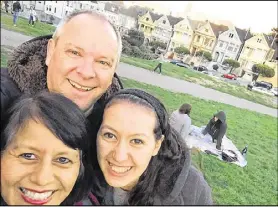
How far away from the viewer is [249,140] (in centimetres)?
571

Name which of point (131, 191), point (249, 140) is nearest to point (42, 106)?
point (131, 191)

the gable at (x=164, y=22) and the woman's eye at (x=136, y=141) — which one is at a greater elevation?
the woman's eye at (x=136, y=141)

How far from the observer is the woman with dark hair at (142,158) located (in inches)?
35.1

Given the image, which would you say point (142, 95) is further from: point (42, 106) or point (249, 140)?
point (249, 140)

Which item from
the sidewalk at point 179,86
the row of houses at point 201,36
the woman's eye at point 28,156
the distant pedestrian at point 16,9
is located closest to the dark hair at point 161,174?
the woman's eye at point 28,156

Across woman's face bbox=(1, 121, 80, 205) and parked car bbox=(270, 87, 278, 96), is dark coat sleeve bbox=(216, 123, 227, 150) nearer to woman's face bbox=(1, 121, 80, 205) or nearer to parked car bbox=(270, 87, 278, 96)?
woman's face bbox=(1, 121, 80, 205)

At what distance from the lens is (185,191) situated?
1.03 m

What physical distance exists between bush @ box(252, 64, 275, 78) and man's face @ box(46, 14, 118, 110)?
298 inches

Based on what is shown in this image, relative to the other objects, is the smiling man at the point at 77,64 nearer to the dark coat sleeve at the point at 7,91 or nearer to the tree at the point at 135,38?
the dark coat sleeve at the point at 7,91

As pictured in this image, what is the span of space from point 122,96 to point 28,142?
0.30 meters

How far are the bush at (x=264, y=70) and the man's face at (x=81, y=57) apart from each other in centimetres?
758

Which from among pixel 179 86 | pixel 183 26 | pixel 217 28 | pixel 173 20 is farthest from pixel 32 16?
pixel 217 28

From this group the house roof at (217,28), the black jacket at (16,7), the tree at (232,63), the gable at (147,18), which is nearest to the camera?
the black jacket at (16,7)

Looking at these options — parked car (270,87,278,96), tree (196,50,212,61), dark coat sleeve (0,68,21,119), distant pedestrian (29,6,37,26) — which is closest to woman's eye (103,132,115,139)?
dark coat sleeve (0,68,21,119)
